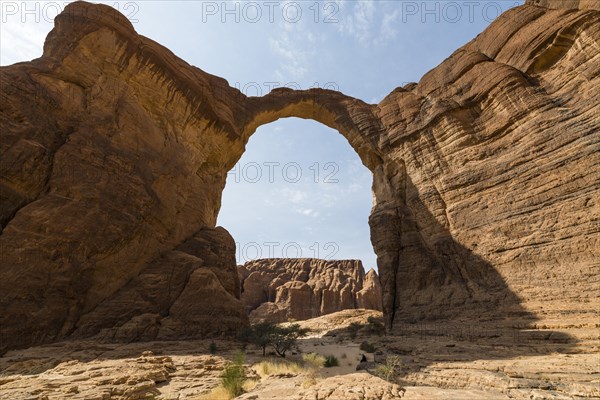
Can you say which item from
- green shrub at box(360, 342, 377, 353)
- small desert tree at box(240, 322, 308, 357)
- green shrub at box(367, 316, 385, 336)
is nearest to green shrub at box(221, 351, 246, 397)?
small desert tree at box(240, 322, 308, 357)

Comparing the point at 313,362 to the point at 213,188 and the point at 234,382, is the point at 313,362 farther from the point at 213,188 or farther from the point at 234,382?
the point at 213,188

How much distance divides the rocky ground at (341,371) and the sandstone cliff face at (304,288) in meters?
39.1

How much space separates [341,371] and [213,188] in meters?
15.9

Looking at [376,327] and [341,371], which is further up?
[376,327]

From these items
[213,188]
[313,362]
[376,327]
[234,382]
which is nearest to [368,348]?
[313,362]

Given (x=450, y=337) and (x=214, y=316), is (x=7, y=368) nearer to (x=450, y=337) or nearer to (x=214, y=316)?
(x=214, y=316)

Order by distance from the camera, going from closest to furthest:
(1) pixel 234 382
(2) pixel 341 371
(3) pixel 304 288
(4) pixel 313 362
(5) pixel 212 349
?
(1) pixel 234 382, (2) pixel 341 371, (5) pixel 212 349, (4) pixel 313 362, (3) pixel 304 288

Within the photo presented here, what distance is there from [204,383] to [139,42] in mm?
20735

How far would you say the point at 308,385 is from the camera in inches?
275

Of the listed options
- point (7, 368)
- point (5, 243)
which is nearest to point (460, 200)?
point (7, 368)

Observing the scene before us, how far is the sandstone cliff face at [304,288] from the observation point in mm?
56031

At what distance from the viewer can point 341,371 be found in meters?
12.2

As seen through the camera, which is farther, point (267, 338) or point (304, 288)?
point (304, 288)

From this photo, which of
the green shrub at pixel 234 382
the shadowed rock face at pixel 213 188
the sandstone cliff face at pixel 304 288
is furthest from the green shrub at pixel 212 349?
the sandstone cliff face at pixel 304 288
